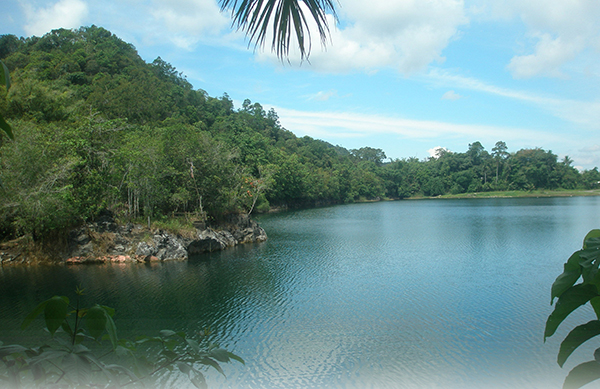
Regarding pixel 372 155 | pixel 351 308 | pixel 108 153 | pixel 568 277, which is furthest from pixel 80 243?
pixel 372 155

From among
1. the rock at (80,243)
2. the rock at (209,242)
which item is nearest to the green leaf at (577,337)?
the rock at (80,243)

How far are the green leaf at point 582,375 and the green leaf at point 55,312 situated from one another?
2.00 meters

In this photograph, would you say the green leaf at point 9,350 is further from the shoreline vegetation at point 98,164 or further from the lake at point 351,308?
the lake at point 351,308

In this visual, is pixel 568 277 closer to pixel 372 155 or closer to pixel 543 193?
pixel 543 193

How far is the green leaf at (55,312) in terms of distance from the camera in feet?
5.61

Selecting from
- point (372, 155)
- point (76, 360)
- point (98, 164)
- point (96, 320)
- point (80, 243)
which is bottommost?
point (80, 243)

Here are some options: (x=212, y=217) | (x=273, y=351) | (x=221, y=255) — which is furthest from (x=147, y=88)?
(x=273, y=351)

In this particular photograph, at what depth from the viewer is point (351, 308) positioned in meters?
12.5

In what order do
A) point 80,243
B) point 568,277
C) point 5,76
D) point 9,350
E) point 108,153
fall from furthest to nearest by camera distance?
point 108,153 < point 80,243 < point 9,350 < point 5,76 < point 568,277

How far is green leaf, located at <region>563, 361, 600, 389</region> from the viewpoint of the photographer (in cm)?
103

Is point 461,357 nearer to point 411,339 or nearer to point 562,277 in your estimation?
point 411,339

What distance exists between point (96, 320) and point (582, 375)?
1912 mm

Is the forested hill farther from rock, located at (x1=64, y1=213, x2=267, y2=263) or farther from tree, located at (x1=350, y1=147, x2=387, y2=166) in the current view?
tree, located at (x1=350, y1=147, x2=387, y2=166)

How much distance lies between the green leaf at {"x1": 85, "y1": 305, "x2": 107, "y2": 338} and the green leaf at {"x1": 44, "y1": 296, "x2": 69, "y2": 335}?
0.35 ft
